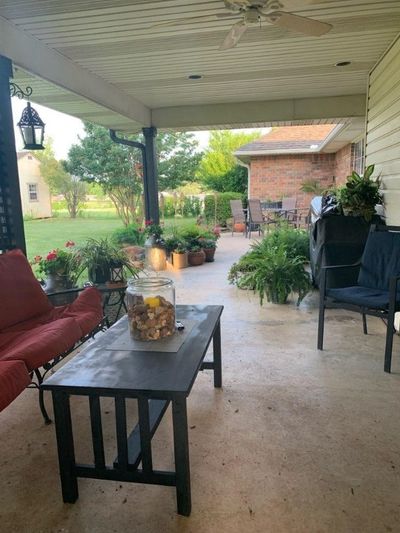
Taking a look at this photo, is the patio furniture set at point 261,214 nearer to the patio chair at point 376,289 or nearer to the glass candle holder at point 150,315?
the patio chair at point 376,289

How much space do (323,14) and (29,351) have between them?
10.3ft

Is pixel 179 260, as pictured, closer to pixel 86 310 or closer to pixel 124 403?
pixel 86 310

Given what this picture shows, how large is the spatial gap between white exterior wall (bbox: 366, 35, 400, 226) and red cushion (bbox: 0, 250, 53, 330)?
3.12m

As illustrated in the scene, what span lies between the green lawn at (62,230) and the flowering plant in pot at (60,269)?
5.17m

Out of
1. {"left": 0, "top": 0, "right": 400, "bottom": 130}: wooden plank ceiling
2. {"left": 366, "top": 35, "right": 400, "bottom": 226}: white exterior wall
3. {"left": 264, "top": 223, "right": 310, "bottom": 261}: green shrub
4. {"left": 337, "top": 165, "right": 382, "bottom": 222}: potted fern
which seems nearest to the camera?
{"left": 0, "top": 0, "right": 400, "bottom": 130}: wooden plank ceiling

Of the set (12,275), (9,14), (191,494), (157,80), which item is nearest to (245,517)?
(191,494)

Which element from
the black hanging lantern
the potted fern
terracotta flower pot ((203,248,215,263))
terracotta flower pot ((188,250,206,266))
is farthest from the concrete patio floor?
terracotta flower pot ((203,248,215,263))

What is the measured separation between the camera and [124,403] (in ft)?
5.07

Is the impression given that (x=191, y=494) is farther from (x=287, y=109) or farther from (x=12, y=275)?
(x=287, y=109)

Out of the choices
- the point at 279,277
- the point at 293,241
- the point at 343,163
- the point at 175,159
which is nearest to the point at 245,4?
the point at 279,277

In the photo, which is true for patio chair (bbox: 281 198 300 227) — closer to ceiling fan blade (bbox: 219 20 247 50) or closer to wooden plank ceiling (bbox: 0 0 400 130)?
wooden plank ceiling (bbox: 0 0 400 130)

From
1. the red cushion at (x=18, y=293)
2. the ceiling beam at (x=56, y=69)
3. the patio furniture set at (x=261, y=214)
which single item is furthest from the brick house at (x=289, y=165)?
the red cushion at (x=18, y=293)

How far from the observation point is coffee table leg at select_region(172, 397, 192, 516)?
1466 millimetres

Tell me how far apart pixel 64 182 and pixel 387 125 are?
9962mm
